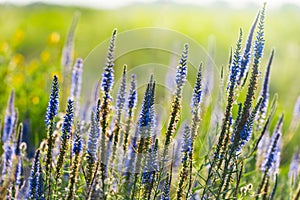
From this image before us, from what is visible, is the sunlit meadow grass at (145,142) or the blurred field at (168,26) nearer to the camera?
the sunlit meadow grass at (145,142)

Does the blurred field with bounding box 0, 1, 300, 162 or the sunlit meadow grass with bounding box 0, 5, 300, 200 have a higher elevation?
the blurred field with bounding box 0, 1, 300, 162

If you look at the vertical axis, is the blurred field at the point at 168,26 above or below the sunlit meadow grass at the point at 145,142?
above

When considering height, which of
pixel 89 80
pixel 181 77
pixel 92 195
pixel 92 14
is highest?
pixel 92 14

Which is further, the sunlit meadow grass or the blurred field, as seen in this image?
the blurred field

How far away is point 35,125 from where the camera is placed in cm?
574

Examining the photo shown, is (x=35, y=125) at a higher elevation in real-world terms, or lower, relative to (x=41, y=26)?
lower

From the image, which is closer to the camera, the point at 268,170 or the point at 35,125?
the point at 268,170

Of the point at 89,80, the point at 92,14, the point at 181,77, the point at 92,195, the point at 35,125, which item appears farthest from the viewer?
the point at 92,14

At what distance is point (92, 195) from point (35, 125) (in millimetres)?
2761

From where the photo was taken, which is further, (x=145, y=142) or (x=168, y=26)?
(x=168, y=26)

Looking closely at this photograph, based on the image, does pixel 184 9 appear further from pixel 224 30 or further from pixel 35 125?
pixel 35 125

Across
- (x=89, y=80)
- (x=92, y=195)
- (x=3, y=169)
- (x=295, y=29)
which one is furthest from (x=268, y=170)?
(x=295, y=29)

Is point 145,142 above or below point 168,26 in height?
below

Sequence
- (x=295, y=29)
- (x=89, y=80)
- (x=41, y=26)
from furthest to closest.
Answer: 1. (x=41, y=26)
2. (x=295, y=29)
3. (x=89, y=80)
